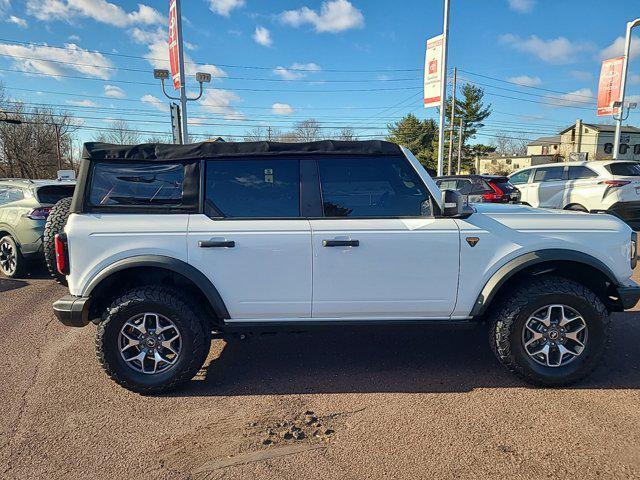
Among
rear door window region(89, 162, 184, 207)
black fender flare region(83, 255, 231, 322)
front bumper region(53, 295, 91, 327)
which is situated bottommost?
front bumper region(53, 295, 91, 327)

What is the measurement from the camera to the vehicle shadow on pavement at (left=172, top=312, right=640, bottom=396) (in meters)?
3.24

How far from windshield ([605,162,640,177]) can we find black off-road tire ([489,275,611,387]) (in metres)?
7.94

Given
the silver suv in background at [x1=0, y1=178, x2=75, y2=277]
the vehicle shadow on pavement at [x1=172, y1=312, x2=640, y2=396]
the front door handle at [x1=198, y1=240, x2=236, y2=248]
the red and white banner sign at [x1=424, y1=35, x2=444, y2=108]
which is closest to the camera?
the front door handle at [x1=198, y1=240, x2=236, y2=248]

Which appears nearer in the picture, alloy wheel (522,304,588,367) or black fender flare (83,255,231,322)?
black fender flare (83,255,231,322)

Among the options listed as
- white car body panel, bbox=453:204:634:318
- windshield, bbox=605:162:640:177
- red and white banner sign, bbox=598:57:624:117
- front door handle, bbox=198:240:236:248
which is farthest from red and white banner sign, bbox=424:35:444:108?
front door handle, bbox=198:240:236:248

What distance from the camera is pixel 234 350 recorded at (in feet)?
13.0

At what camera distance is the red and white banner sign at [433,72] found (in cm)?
1642

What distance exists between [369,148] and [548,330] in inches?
79.2

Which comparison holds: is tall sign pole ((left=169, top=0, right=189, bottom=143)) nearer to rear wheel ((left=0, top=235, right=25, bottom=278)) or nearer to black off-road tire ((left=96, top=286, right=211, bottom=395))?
rear wheel ((left=0, top=235, right=25, bottom=278))

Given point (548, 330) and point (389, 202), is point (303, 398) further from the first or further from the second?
point (548, 330)

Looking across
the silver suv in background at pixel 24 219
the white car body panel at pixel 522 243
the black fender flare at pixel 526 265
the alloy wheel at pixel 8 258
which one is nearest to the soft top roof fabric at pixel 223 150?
the white car body panel at pixel 522 243

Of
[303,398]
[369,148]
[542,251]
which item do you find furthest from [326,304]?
[542,251]

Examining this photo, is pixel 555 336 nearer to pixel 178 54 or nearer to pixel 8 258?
pixel 8 258

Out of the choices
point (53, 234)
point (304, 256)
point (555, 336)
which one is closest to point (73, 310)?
point (53, 234)
